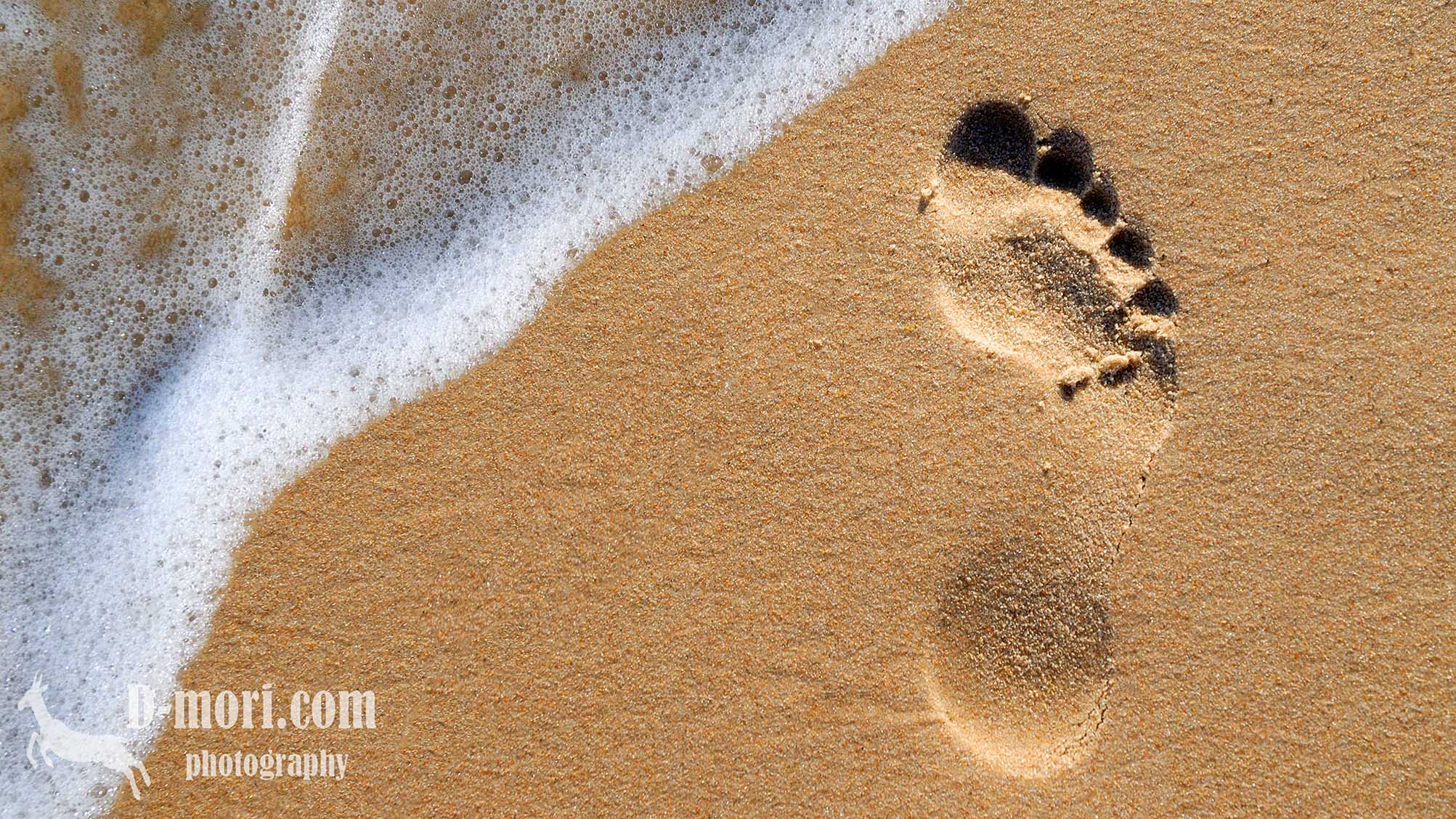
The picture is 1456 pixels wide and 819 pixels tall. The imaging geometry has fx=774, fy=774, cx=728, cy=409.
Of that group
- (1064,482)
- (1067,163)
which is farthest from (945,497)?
(1067,163)

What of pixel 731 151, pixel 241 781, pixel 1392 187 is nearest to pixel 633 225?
pixel 731 151

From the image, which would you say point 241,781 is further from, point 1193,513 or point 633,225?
point 1193,513

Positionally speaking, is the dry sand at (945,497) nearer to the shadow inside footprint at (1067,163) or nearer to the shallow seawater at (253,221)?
the shadow inside footprint at (1067,163)

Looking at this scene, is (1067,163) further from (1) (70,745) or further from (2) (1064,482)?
(1) (70,745)

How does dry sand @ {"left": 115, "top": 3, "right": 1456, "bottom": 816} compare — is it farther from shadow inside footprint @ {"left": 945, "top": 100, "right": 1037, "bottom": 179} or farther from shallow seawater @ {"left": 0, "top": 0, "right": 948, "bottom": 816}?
shallow seawater @ {"left": 0, "top": 0, "right": 948, "bottom": 816}

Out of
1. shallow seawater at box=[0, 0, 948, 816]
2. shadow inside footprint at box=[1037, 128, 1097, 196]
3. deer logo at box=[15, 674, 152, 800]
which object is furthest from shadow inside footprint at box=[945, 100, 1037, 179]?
deer logo at box=[15, 674, 152, 800]
